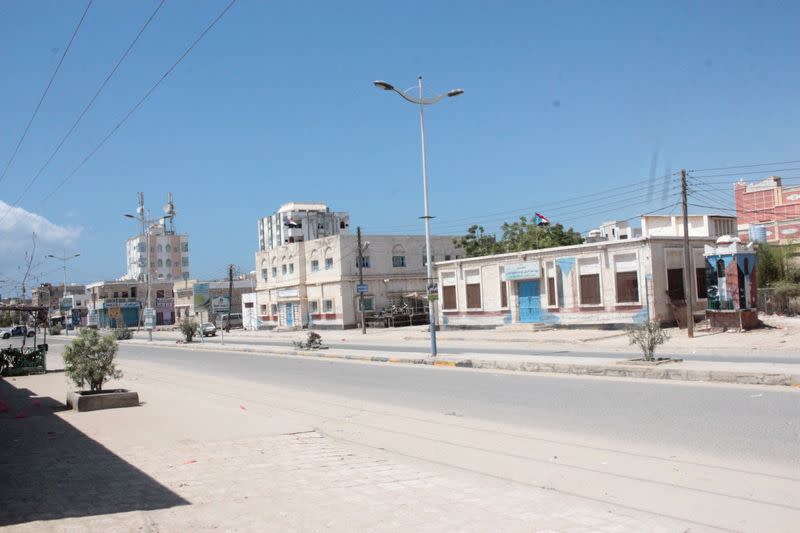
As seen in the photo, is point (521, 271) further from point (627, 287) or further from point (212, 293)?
point (212, 293)

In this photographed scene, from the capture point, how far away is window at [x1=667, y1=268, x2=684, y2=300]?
33.8 meters

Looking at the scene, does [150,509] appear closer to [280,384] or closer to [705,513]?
[705,513]

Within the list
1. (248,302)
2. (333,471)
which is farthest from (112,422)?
(248,302)

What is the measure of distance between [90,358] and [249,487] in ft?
30.7

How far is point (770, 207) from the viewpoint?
63219mm

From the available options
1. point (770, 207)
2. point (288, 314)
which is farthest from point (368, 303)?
point (770, 207)

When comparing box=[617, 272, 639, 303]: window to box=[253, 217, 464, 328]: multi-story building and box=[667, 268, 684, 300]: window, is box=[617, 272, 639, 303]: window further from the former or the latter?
box=[253, 217, 464, 328]: multi-story building

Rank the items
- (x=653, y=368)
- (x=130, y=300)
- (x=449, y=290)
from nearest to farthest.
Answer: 1. (x=653, y=368)
2. (x=449, y=290)
3. (x=130, y=300)

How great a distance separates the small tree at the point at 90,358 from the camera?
15.4 metres

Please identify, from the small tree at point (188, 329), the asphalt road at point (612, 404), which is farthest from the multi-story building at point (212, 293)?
the asphalt road at point (612, 404)

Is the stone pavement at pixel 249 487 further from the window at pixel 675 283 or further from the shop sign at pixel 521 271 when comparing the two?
the shop sign at pixel 521 271

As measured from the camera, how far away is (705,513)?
21.0 ft

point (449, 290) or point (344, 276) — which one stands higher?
point (344, 276)

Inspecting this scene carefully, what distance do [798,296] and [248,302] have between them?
181ft
